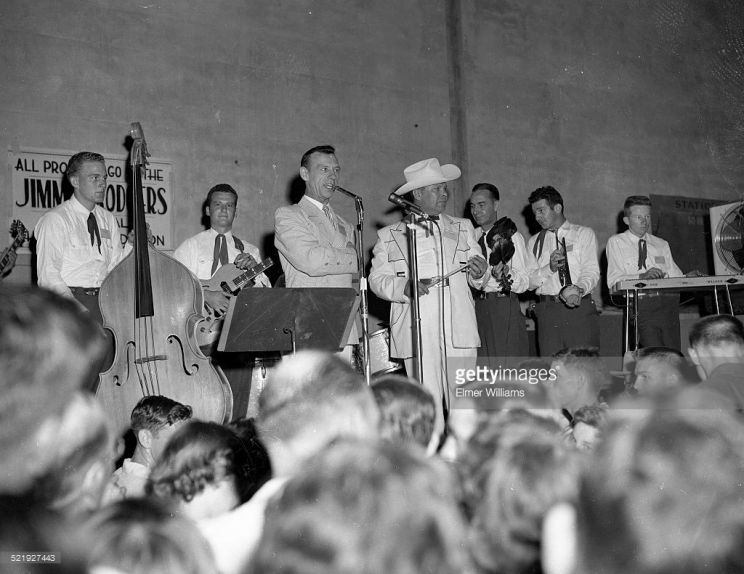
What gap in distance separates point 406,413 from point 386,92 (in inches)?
237

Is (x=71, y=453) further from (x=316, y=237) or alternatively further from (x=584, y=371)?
(x=316, y=237)

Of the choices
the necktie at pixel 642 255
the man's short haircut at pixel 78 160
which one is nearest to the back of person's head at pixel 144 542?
the man's short haircut at pixel 78 160

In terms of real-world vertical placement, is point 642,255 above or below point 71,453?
above

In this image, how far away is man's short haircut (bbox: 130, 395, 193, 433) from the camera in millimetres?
3434

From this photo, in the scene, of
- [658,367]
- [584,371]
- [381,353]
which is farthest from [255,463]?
[381,353]

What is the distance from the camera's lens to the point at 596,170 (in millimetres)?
8797

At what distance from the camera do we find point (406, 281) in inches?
208

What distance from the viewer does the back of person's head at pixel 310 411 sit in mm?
1668

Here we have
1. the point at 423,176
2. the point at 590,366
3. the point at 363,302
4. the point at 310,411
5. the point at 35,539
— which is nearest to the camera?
the point at 35,539

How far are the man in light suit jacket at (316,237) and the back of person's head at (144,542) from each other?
149 inches

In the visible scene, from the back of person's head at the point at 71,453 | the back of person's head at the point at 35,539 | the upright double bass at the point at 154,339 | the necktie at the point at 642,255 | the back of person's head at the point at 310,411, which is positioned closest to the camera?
the back of person's head at the point at 35,539

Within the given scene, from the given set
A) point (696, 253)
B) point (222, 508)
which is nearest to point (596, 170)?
point (696, 253)

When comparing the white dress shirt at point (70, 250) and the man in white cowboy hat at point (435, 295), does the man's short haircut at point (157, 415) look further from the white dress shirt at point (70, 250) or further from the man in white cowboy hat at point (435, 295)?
the man in white cowboy hat at point (435, 295)

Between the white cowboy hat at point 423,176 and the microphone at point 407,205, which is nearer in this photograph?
the microphone at point 407,205
